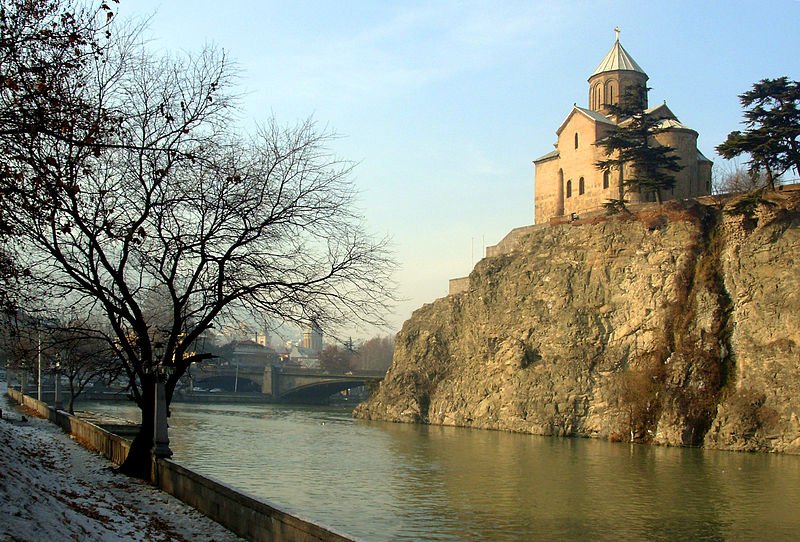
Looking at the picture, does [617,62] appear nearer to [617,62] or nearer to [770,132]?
[617,62]

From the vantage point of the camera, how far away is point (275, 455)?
36062 mm

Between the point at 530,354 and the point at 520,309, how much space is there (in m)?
3.90

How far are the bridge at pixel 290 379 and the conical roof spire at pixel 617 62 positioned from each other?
1527 inches

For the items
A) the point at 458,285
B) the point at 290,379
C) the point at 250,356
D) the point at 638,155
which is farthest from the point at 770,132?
the point at 250,356

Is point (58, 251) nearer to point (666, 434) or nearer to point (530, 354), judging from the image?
point (666, 434)

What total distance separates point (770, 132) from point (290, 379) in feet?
→ 203

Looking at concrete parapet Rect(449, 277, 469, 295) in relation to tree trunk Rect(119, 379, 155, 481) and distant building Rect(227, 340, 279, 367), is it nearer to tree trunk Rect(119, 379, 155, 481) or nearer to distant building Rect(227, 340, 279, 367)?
distant building Rect(227, 340, 279, 367)

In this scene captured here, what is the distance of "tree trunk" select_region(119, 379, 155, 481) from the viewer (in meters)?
18.3

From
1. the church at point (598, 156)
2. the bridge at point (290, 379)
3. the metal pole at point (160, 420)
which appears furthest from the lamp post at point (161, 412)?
the bridge at point (290, 379)

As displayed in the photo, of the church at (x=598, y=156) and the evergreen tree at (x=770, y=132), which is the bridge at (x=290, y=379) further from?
the evergreen tree at (x=770, y=132)

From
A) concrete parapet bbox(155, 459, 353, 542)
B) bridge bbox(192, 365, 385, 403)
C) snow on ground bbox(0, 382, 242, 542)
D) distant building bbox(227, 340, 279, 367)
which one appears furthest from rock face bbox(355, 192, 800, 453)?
distant building bbox(227, 340, 279, 367)

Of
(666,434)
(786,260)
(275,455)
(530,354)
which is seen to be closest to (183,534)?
(275,455)

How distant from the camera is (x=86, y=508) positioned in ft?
40.8

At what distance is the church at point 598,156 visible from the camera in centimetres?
5941
